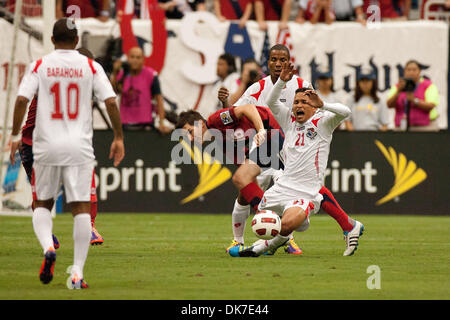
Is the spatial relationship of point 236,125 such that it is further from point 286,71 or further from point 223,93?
point 286,71

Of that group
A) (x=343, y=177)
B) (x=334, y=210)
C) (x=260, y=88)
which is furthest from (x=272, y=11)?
(x=334, y=210)

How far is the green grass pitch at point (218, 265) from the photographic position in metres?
7.30

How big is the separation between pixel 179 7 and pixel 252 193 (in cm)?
923

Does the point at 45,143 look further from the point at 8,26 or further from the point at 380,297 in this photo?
the point at 8,26

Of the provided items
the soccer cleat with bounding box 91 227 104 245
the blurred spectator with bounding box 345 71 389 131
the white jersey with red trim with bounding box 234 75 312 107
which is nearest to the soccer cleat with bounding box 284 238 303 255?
the white jersey with red trim with bounding box 234 75 312 107

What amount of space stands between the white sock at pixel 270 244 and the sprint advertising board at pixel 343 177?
6463 millimetres

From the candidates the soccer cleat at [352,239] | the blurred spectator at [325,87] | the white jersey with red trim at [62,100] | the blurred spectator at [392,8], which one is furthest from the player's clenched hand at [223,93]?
the blurred spectator at [392,8]

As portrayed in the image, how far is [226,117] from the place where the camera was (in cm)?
1023

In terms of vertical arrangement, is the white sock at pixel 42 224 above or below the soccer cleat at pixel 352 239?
above

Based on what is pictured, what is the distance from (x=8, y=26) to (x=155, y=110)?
114 inches

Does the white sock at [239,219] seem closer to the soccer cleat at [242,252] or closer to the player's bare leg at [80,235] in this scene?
the soccer cleat at [242,252]

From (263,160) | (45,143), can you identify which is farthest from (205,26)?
(45,143)

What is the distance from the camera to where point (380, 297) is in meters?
7.08

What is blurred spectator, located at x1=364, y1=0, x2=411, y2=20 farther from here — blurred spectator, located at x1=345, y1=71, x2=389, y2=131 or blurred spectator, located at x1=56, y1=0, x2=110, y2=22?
blurred spectator, located at x1=56, y1=0, x2=110, y2=22
